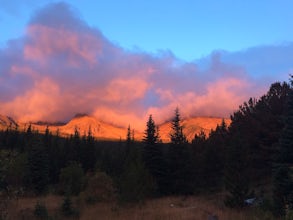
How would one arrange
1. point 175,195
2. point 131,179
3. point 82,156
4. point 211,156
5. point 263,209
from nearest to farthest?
point 263,209 → point 131,179 → point 175,195 → point 211,156 → point 82,156

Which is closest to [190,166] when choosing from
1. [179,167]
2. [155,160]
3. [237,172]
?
[179,167]

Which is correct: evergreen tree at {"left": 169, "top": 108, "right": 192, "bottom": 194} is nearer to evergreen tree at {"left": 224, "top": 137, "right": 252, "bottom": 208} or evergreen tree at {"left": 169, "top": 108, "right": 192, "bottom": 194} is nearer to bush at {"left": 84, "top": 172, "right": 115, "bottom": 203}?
bush at {"left": 84, "top": 172, "right": 115, "bottom": 203}

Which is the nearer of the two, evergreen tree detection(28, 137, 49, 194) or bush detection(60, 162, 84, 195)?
bush detection(60, 162, 84, 195)

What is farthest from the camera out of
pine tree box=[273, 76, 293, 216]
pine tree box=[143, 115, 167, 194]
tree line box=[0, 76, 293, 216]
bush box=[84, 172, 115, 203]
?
pine tree box=[143, 115, 167, 194]

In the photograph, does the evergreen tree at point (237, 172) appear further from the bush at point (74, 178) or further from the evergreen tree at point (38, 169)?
the evergreen tree at point (38, 169)

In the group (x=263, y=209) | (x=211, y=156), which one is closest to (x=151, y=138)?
(x=211, y=156)

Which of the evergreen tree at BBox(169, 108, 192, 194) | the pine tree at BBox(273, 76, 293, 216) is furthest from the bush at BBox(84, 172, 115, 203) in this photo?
the pine tree at BBox(273, 76, 293, 216)

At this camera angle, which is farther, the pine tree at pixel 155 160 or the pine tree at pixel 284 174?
the pine tree at pixel 155 160

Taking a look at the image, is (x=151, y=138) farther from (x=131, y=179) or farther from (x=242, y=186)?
(x=242, y=186)

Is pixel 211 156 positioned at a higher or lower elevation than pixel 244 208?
higher

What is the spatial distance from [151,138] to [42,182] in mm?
17383

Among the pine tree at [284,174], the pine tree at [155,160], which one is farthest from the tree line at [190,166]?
the pine tree at [284,174]

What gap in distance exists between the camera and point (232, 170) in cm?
2184

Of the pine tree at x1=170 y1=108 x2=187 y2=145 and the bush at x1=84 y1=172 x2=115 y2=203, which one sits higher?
the pine tree at x1=170 y1=108 x2=187 y2=145
